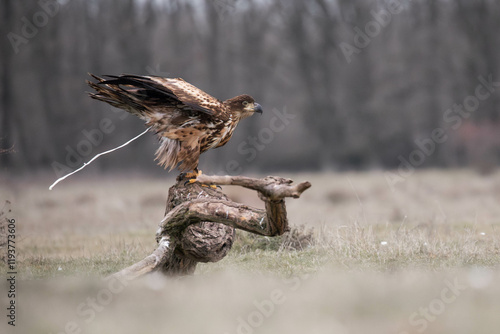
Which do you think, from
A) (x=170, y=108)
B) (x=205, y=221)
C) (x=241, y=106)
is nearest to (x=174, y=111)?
(x=170, y=108)

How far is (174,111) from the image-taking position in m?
6.43

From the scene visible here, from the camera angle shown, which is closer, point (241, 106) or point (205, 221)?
point (205, 221)

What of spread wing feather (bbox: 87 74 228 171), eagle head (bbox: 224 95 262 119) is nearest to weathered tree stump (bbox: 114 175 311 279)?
spread wing feather (bbox: 87 74 228 171)

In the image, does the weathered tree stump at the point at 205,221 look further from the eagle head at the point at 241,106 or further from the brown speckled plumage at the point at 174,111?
the eagle head at the point at 241,106

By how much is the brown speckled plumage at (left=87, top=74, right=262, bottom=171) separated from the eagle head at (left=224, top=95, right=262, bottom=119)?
1 cm

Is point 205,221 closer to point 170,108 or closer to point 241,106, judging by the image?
point 170,108

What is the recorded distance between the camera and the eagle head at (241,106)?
22.1ft

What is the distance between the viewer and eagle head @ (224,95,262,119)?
22.1 feet

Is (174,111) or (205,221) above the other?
(174,111)

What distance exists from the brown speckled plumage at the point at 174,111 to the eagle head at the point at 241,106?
1 centimetres

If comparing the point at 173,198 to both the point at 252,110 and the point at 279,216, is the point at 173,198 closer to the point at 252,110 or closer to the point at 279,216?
the point at 252,110

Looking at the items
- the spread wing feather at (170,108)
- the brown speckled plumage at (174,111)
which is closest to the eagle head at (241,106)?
the brown speckled plumage at (174,111)

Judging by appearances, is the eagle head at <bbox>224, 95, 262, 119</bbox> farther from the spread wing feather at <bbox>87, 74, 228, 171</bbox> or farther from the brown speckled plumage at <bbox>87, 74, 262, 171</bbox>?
the spread wing feather at <bbox>87, 74, 228, 171</bbox>

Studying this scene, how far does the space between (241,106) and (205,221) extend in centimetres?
144
